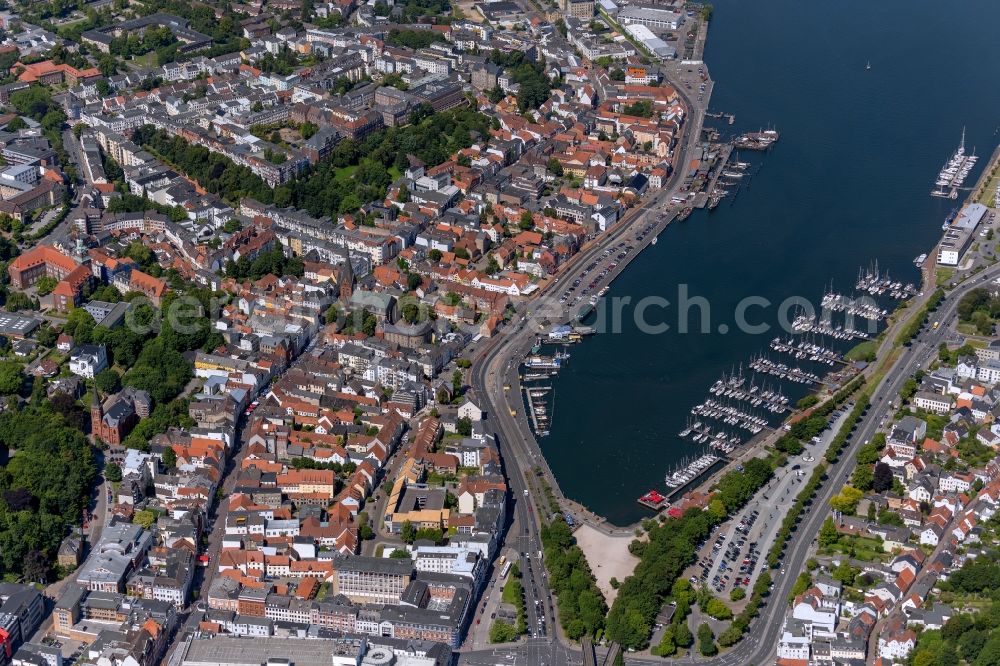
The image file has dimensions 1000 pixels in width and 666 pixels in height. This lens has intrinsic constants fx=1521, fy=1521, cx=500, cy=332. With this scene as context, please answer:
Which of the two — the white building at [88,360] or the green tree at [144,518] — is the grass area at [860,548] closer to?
the green tree at [144,518]

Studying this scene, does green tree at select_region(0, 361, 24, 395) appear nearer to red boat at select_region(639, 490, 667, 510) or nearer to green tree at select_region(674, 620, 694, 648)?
red boat at select_region(639, 490, 667, 510)

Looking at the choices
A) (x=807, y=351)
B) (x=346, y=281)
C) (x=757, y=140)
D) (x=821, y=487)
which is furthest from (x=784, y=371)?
(x=757, y=140)

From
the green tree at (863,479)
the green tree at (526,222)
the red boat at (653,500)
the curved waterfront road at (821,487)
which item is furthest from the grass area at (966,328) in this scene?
the green tree at (526,222)

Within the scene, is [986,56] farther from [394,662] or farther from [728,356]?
[394,662]

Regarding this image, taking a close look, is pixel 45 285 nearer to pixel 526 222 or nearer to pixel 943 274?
pixel 526 222

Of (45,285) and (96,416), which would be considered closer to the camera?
(96,416)

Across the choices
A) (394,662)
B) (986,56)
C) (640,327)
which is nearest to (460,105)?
(640,327)
